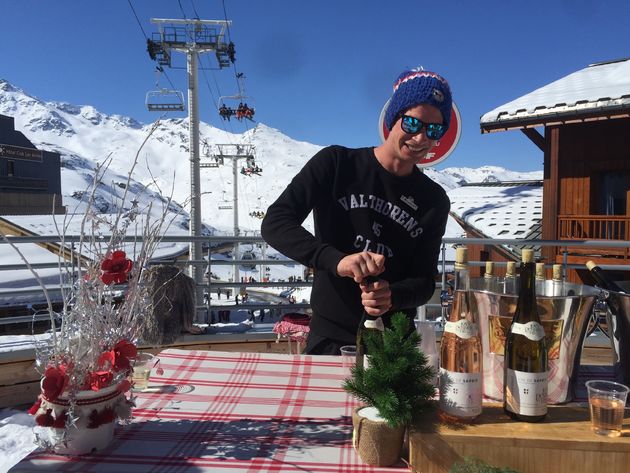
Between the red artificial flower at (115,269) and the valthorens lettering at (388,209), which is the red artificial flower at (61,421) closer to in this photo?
the red artificial flower at (115,269)

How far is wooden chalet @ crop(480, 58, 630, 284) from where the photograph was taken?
778 centimetres

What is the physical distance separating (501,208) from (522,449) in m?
10.7

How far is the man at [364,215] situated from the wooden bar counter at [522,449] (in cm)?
66

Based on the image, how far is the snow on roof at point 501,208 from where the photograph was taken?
30.9 ft

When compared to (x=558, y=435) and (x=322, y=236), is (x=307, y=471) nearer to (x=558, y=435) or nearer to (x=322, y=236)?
(x=558, y=435)

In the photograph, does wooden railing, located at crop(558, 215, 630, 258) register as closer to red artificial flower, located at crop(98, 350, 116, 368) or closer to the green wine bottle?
the green wine bottle

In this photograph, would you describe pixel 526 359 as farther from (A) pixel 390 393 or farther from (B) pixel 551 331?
(A) pixel 390 393

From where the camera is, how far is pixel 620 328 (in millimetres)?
1183

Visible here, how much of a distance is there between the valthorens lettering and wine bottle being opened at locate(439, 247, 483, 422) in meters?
0.56

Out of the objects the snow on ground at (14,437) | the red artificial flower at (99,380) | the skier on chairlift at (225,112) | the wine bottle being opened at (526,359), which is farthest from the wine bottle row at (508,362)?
the skier on chairlift at (225,112)

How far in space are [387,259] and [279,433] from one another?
767 millimetres

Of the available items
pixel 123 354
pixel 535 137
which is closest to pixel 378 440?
pixel 123 354

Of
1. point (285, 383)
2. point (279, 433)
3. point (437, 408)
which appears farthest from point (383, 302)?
point (285, 383)

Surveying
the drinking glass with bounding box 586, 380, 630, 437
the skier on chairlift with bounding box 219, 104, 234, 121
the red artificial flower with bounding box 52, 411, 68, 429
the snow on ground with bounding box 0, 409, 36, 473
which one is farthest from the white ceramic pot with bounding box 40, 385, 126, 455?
the skier on chairlift with bounding box 219, 104, 234, 121
